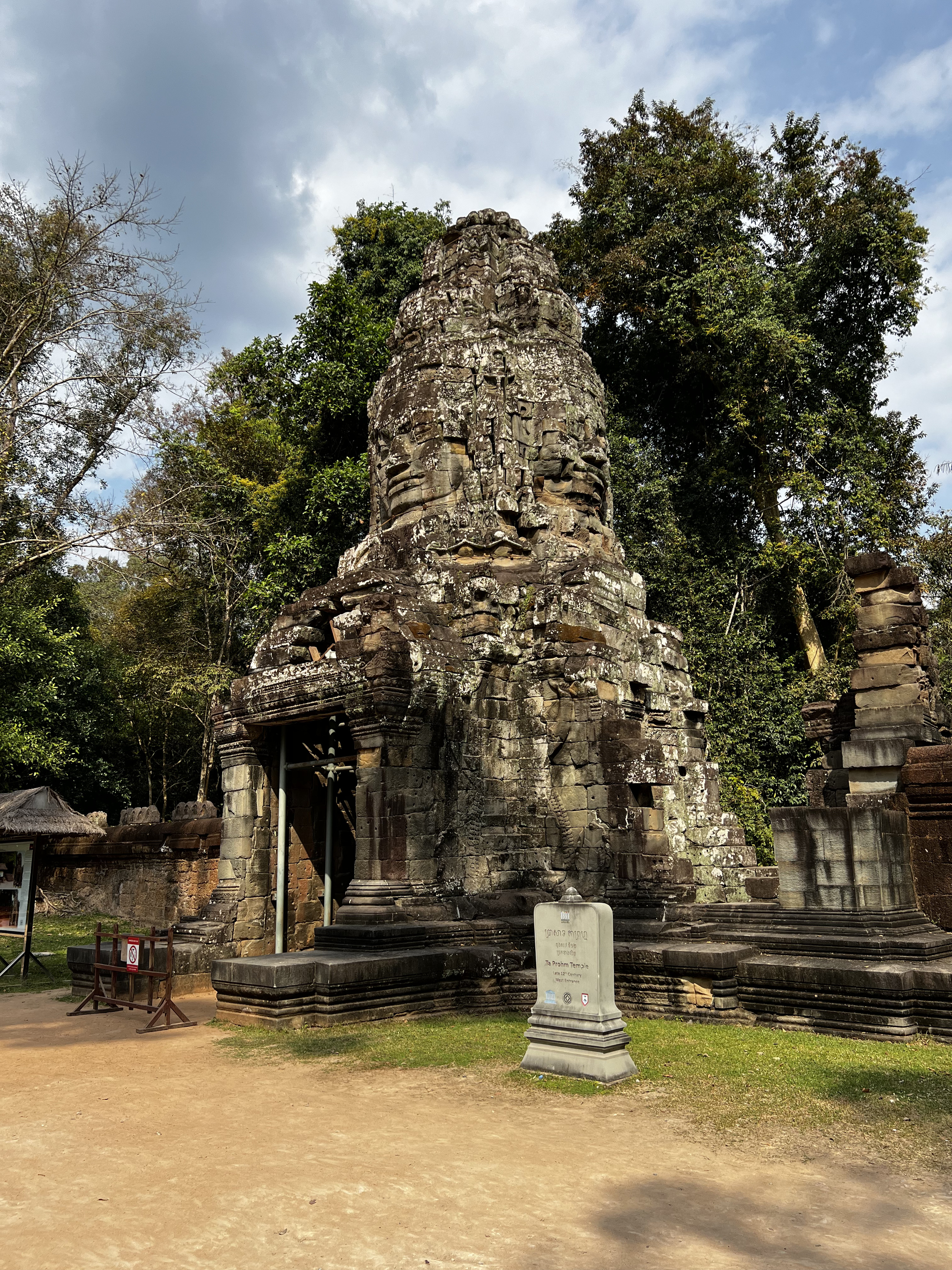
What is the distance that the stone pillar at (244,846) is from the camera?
11117 millimetres

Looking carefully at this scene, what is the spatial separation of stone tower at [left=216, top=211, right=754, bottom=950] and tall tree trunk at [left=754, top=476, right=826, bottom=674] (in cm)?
860

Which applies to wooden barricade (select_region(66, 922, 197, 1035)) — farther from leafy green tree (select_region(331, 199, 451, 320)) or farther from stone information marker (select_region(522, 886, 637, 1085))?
leafy green tree (select_region(331, 199, 451, 320))

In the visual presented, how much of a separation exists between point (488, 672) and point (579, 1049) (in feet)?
17.4

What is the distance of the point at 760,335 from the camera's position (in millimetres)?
20000

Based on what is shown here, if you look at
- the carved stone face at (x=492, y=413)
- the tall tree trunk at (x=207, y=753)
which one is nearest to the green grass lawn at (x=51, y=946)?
the tall tree trunk at (x=207, y=753)

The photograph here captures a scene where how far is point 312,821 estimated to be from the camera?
1218 cm

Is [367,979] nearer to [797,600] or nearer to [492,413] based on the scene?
[492,413]

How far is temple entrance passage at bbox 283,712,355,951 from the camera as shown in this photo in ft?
38.4

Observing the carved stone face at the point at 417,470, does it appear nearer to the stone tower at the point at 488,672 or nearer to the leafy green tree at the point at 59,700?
the stone tower at the point at 488,672

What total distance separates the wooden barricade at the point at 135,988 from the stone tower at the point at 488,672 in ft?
5.13

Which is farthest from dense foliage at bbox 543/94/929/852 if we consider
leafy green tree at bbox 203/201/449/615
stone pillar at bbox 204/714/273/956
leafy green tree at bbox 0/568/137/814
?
leafy green tree at bbox 0/568/137/814

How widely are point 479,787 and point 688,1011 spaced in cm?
344

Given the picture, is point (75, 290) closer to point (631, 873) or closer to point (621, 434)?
point (621, 434)

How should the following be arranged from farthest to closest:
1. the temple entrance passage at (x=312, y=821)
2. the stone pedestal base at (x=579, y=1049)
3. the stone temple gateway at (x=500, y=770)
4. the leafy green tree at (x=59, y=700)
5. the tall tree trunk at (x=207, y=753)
Result: the tall tree trunk at (x=207, y=753) → the leafy green tree at (x=59, y=700) → the temple entrance passage at (x=312, y=821) → the stone temple gateway at (x=500, y=770) → the stone pedestal base at (x=579, y=1049)
